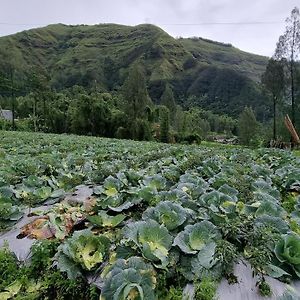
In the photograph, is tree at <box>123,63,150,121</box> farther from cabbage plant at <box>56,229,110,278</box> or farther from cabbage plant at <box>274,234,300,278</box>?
cabbage plant at <box>274,234,300,278</box>

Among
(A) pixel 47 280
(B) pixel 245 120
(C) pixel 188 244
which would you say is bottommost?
(B) pixel 245 120

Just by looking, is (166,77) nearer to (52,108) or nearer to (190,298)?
(52,108)

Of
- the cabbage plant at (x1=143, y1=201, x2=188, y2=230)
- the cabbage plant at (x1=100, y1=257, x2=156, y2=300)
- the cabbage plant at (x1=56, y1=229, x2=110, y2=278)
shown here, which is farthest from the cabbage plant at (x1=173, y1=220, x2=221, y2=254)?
the cabbage plant at (x1=56, y1=229, x2=110, y2=278)

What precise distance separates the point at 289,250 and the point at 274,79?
38047 millimetres

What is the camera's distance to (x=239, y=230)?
2.37 meters

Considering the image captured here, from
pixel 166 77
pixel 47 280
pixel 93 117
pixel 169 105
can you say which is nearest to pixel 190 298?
pixel 47 280

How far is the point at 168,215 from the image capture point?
254 cm

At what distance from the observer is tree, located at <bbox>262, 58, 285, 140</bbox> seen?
3613cm

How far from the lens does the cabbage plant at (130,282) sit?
1.76 m

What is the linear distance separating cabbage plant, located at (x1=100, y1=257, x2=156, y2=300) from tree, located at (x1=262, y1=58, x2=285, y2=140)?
3707 centimetres

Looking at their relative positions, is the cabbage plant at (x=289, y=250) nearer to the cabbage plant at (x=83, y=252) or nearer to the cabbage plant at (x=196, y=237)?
the cabbage plant at (x=196, y=237)

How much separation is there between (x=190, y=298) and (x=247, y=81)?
481 ft

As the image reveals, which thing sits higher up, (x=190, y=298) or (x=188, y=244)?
(x=188, y=244)

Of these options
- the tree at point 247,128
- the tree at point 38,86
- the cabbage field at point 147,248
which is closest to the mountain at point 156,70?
the tree at point 247,128
